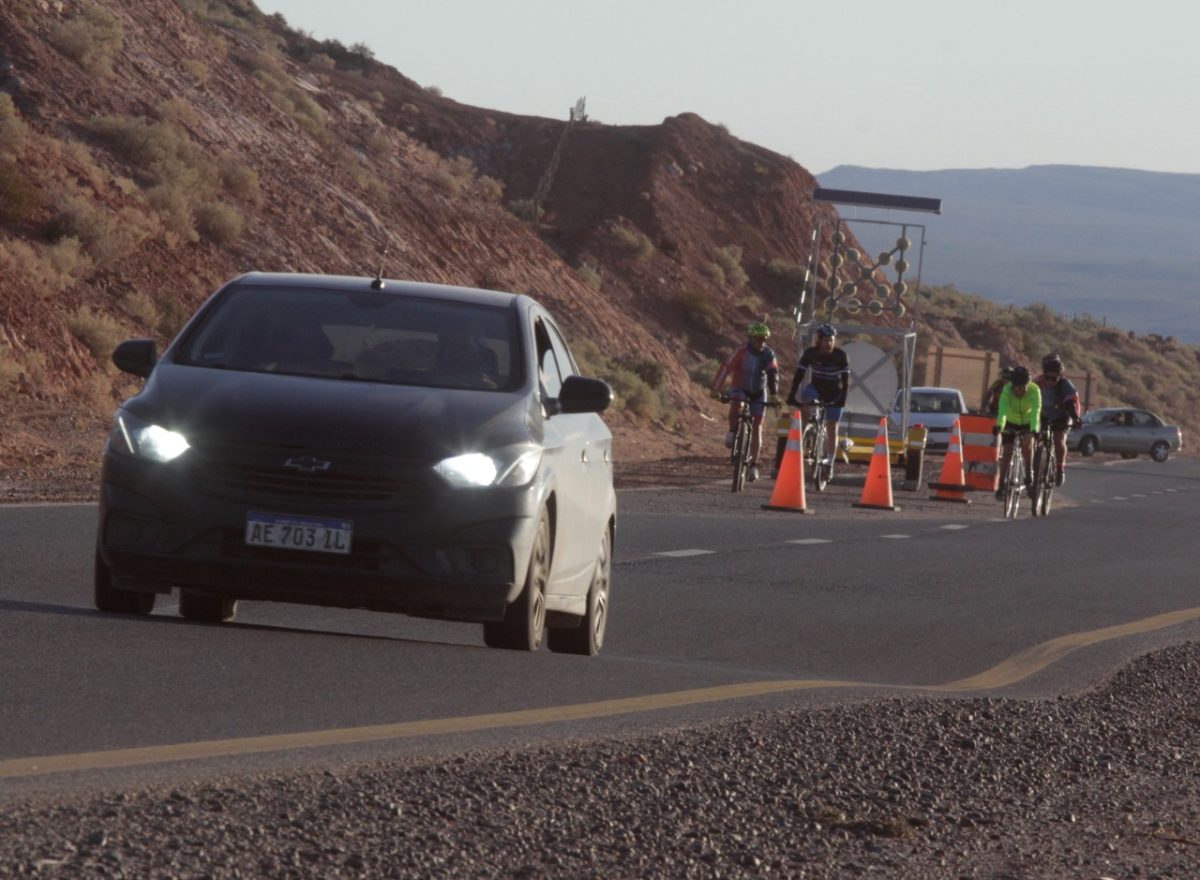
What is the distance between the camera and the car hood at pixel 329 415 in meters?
8.98

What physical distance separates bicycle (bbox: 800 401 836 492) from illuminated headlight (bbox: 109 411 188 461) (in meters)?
17.0

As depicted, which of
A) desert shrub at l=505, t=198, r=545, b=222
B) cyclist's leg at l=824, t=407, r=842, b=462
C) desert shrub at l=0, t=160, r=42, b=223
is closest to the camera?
cyclist's leg at l=824, t=407, r=842, b=462

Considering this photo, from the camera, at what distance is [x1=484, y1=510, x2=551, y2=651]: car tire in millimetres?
9445

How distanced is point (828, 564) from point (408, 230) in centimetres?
3221

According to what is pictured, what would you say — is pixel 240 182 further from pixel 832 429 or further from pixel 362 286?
pixel 362 286

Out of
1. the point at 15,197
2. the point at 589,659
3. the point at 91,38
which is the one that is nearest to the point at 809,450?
the point at 15,197

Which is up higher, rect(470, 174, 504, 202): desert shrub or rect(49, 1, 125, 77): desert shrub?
rect(49, 1, 125, 77): desert shrub

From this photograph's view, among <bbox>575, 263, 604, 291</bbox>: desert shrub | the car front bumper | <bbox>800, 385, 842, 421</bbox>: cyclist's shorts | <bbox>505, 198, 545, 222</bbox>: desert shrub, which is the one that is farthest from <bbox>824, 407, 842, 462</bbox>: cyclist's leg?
<bbox>505, 198, 545, 222</bbox>: desert shrub

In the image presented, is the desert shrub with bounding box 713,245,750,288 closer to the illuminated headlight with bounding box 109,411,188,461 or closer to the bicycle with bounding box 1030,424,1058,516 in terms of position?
the bicycle with bounding box 1030,424,1058,516

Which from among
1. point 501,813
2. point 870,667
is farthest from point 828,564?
point 501,813

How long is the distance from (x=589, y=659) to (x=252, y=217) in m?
31.6

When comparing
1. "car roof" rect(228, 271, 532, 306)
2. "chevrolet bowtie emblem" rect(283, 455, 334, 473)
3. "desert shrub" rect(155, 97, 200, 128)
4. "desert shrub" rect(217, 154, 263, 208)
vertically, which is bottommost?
"chevrolet bowtie emblem" rect(283, 455, 334, 473)

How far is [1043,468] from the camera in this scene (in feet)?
89.0

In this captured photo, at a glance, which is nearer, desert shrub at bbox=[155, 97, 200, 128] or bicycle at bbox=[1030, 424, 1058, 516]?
bicycle at bbox=[1030, 424, 1058, 516]
